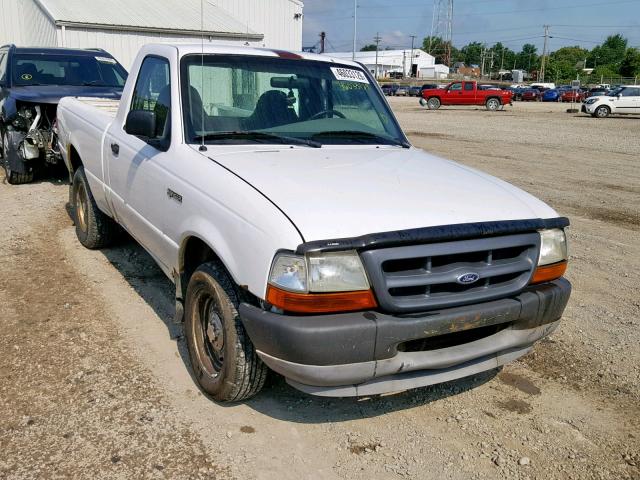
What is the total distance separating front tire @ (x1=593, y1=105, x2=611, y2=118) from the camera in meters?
31.4

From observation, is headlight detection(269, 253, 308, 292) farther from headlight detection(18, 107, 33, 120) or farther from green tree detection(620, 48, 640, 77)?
green tree detection(620, 48, 640, 77)

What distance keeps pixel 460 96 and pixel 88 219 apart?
35995 mm

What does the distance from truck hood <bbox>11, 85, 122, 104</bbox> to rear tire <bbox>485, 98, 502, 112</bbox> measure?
3199 centimetres

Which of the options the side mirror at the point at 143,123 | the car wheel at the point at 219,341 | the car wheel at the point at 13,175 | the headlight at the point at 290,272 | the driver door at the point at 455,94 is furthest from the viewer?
the driver door at the point at 455,94

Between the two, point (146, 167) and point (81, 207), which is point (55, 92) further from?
point (146, 167)

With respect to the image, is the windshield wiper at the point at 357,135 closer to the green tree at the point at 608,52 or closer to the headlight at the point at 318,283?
the headlight at the point at 318,283

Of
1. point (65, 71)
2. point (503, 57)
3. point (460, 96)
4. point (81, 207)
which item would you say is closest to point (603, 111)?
point (460, 96)

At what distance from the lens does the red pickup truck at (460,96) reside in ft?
126

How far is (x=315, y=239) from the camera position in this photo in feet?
8.62

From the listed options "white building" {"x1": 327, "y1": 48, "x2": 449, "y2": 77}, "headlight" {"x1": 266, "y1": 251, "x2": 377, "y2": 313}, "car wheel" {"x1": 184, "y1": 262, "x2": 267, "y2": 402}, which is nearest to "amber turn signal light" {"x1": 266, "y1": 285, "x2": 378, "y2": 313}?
"headlight" {"x1": 266, "y1": 251, "x2": 377, "y2": 313}

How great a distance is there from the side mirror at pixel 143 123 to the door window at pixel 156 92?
10cm

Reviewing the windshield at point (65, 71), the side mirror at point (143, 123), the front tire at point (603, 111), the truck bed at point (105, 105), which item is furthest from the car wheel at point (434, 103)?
the side mirror at point (143, 123)

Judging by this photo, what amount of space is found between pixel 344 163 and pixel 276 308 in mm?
1192

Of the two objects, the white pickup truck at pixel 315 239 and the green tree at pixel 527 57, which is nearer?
the white pickup truck at pixel 315 239
